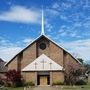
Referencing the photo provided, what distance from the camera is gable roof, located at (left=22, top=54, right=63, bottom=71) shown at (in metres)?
54.2

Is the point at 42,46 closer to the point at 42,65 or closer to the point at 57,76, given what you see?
the point at 42,65

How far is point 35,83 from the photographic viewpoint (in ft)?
176

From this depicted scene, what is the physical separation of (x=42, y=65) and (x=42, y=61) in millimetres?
793

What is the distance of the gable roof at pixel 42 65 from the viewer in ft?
178

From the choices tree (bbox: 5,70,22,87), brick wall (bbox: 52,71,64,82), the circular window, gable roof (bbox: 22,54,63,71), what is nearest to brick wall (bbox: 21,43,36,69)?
gable roof (bbox: 22,54,63,71)

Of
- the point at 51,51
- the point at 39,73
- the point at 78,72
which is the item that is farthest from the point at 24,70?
the point at 78,72

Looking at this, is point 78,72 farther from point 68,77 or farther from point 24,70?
point 24,70

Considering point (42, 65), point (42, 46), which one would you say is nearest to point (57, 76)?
point (42, 65)

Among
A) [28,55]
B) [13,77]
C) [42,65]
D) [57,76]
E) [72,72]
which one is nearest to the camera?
[13,77]

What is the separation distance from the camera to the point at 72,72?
5297cm

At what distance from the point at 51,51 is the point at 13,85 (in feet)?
33.5

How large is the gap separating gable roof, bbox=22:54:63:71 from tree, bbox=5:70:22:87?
236 centimetres

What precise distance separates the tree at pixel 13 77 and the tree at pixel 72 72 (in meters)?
9.25

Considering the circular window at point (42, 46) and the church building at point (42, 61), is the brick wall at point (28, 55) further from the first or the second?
the circular window at point (42, 46)
